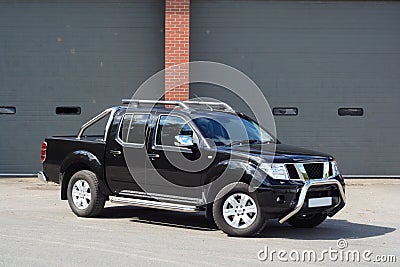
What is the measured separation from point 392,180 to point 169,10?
6.69 metres

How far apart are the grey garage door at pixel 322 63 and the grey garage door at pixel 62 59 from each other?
1415mm

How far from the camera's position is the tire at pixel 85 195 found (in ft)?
37.7

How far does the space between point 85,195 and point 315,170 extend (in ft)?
12.5

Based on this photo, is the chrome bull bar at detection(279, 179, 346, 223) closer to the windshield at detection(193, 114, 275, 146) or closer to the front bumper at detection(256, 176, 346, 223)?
the front bumper at detection(256, 176, 346, 223)

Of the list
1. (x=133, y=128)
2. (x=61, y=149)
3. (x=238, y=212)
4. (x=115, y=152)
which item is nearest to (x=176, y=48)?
(x=61, y=149)

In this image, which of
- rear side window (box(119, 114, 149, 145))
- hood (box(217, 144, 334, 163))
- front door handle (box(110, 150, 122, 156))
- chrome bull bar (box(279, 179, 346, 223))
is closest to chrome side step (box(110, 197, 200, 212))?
front door handle (box(110, 150, 122, 156))

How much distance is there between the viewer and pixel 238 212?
1001 cm

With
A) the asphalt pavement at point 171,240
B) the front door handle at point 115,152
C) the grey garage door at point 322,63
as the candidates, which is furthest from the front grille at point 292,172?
the grey garage door at point 322,63

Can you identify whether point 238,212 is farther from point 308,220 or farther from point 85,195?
point 85,195

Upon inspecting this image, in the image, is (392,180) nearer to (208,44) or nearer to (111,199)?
(208,44)

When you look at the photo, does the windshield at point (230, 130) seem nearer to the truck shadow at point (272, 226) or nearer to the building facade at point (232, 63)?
the truck shadow at point (272, 226)

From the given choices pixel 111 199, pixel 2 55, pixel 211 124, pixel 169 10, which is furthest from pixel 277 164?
pixel 2 55

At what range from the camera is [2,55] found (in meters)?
17.2

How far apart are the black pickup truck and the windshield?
17mm
